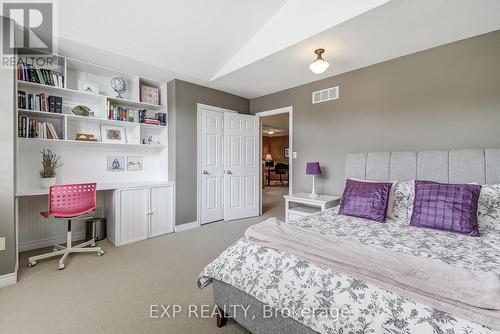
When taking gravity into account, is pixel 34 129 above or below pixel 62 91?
below

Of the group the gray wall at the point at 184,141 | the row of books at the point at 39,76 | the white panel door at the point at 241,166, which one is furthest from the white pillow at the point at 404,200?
the row of books at the point at 39,76

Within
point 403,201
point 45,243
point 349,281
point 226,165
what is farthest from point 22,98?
point 403,201

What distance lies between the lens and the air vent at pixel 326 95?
339 centimetres

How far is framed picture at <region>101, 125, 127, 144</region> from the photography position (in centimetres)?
325

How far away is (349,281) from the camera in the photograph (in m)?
1.06

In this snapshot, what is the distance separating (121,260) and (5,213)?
112 centimetres

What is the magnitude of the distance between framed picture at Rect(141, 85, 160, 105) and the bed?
9.84 feet

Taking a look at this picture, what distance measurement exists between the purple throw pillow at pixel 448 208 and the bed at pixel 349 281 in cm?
9

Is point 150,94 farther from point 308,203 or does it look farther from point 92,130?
point 308,203

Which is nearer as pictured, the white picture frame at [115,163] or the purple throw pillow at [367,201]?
the purple throw pillow at [367,201]

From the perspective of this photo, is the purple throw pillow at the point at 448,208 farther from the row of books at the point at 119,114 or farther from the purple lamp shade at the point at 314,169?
the row of books at the point at 119,114

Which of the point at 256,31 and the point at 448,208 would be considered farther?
the point at 256,31

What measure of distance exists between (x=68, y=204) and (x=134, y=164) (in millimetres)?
1239

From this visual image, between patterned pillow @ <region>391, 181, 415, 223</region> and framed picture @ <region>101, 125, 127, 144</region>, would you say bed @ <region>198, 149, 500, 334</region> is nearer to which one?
patterned pillow @ <region>391, 181, 415, 223</region>
